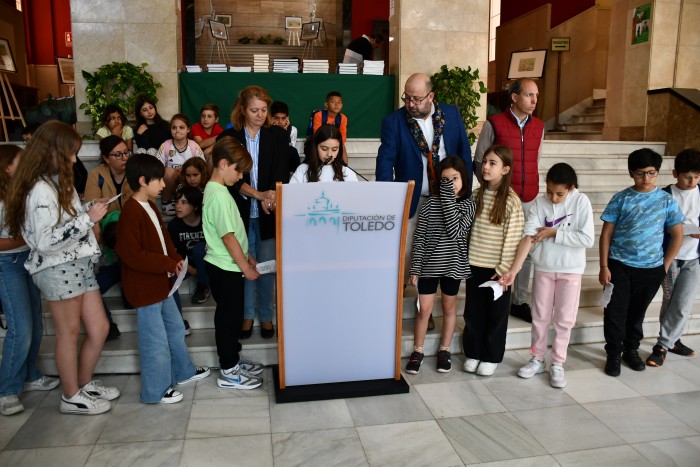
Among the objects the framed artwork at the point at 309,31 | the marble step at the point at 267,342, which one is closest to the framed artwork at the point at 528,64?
the framed artwork at the point at 309,31

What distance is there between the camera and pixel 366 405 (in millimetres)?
3008

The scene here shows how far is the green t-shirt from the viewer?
2943 mm

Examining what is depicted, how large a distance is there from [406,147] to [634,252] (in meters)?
1.55

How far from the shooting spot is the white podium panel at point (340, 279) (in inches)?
110

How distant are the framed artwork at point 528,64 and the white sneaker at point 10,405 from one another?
432 inches

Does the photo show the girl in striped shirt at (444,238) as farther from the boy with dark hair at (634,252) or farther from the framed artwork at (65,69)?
the framed artwork at (65,69)

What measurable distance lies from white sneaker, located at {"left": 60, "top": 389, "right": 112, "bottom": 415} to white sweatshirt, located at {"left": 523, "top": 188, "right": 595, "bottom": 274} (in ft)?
8.42

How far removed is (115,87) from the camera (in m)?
6.67

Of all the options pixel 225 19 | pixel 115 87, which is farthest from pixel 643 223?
pixel 225 19

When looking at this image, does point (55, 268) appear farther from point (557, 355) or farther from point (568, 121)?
point (568, 121)

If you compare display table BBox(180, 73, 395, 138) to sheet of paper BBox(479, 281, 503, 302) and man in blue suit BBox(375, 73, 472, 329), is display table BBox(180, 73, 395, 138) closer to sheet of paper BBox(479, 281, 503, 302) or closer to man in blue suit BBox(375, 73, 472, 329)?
man in blue suit BBox(375, 73, 472, 329)

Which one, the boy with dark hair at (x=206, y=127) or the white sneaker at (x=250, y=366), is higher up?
the boy with dark hair at (x=206, y=127)

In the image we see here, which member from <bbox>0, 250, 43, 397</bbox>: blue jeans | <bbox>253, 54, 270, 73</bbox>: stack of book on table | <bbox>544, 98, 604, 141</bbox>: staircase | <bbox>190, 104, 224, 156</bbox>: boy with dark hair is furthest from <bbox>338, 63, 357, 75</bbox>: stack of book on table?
<bbox>0, 250, 43, 397</bbox>: blue jeans

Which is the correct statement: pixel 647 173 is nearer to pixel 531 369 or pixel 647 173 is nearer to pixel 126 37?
pixel 531 369
